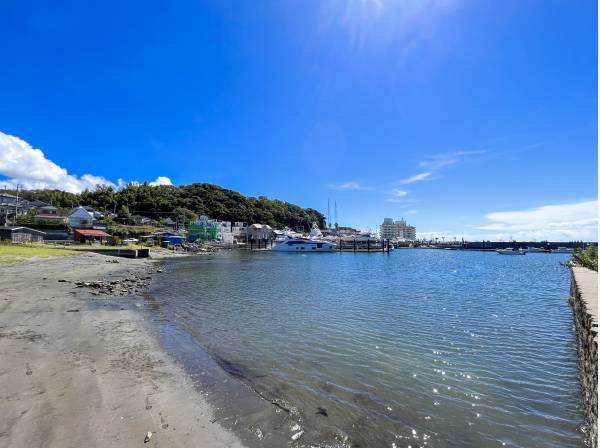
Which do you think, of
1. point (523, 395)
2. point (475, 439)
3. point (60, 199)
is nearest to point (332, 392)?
point (475, 439)

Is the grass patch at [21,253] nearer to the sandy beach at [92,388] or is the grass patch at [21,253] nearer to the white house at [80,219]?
the sandy beach at [92,388]

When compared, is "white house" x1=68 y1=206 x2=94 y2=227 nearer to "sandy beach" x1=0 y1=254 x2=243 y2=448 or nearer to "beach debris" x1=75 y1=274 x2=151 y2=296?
"beach debris" x1=75 y1=274 x2=151 y2=296

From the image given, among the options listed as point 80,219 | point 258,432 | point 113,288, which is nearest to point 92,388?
point 258,432

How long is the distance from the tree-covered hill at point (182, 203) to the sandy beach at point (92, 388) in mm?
108868

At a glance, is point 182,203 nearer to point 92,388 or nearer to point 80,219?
point 80,219

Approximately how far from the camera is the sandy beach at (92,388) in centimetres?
504

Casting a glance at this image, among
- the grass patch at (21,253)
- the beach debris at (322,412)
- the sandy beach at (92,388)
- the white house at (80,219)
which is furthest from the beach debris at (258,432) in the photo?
the white house at (80,219)

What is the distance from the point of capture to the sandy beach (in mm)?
5043

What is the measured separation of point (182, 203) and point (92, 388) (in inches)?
5845

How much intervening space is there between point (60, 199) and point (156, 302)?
409 ft

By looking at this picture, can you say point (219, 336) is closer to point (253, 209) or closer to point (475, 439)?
point (475, 439)

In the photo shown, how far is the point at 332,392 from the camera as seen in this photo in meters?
7.52

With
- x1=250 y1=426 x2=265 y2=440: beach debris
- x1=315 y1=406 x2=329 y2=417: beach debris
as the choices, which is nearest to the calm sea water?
x1=315 y1=406 x2=329 y2=417: beach debris

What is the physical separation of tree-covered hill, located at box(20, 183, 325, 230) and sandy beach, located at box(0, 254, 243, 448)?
109m
